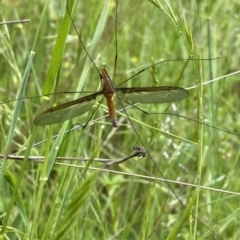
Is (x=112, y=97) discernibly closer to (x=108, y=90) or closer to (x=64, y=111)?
(x=108, y=90)

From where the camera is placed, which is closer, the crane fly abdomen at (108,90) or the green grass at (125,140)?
the green grass at (125,140)

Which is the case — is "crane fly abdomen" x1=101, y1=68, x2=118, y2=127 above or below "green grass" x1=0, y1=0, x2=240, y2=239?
above

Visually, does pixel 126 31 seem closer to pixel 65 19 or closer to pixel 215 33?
pixel 215 33

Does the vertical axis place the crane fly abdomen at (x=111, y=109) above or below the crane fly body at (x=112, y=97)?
below

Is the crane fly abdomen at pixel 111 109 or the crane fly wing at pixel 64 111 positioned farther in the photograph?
the crane fly abdomen at pixel 111 109

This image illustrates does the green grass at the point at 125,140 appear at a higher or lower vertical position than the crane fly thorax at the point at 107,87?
lower
